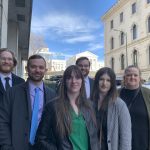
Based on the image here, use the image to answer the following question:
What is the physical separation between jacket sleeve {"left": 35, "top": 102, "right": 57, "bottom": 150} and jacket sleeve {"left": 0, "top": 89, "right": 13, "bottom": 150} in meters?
0.33

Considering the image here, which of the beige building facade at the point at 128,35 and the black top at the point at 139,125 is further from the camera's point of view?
the beige building facade at the point at 128,35

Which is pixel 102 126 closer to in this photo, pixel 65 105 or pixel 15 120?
pixel 65 105

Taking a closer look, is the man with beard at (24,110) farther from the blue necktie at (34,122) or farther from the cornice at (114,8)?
the cornice at (114,8)

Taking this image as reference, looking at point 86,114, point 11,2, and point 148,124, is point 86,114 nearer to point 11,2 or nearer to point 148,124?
point 148,124

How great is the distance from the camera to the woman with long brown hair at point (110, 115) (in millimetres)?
3387

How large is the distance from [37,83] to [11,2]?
9.18 metres

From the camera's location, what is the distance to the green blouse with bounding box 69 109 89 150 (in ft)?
9.77

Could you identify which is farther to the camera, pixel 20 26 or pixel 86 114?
pixel 20 26

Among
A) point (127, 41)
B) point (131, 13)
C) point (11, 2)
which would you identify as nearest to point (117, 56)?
point (127, 41)

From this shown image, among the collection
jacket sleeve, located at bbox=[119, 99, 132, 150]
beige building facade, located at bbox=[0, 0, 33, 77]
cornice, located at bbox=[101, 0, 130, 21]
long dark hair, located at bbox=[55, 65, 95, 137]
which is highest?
cornice, located at bbox=[101, 0, 130, 21]

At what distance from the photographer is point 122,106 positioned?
3.54 m

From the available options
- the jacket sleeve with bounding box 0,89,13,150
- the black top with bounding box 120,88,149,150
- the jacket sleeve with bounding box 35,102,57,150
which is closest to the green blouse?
the jacket sleeve with bounding box 35,102,57,150

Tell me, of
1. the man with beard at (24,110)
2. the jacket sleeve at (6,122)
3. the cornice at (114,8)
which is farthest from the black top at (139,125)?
the cornice at (114,8)

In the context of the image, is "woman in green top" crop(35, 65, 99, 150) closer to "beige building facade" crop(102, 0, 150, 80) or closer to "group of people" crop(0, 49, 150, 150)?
"group of people" crop(0, 49, 150, 150)
